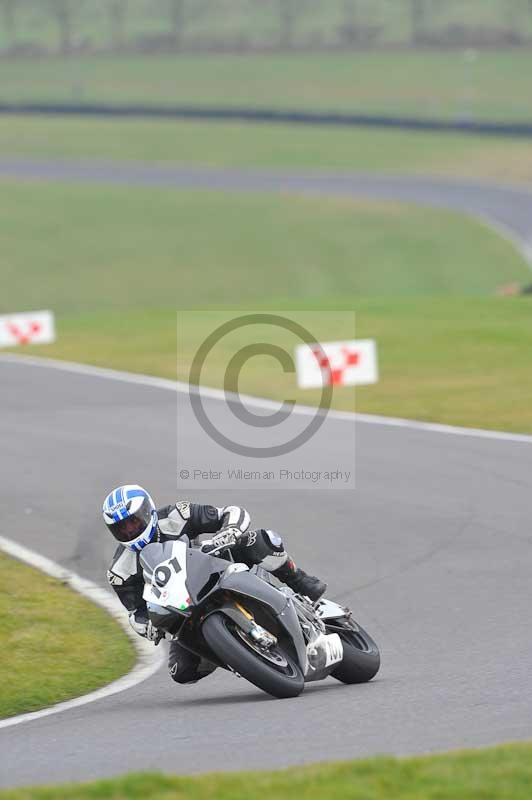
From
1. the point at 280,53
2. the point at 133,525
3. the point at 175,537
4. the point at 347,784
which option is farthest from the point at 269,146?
the point at 347,784

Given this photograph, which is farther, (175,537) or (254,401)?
(254,401)

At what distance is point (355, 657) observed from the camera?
823 cm

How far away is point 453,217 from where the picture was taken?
162 feet

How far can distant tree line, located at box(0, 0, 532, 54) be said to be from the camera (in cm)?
9288

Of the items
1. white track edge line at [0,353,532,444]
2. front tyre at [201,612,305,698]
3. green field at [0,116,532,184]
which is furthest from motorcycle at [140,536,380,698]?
green field at [0,116,532,184]

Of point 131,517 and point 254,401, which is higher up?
point 131,517

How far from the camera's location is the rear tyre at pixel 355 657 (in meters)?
8.23

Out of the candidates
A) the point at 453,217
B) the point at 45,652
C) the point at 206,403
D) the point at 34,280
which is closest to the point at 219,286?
the point at 34,280

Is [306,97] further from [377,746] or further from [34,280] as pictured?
[377,746]

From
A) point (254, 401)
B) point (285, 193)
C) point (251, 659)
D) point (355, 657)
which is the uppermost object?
point (285, 193)

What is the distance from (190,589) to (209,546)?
0.46 meters

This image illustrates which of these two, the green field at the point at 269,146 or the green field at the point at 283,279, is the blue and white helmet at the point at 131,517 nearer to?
the green field at the point at 283,279

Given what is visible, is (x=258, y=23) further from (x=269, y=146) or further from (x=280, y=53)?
(x=269, y=146)

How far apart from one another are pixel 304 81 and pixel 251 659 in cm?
7801
